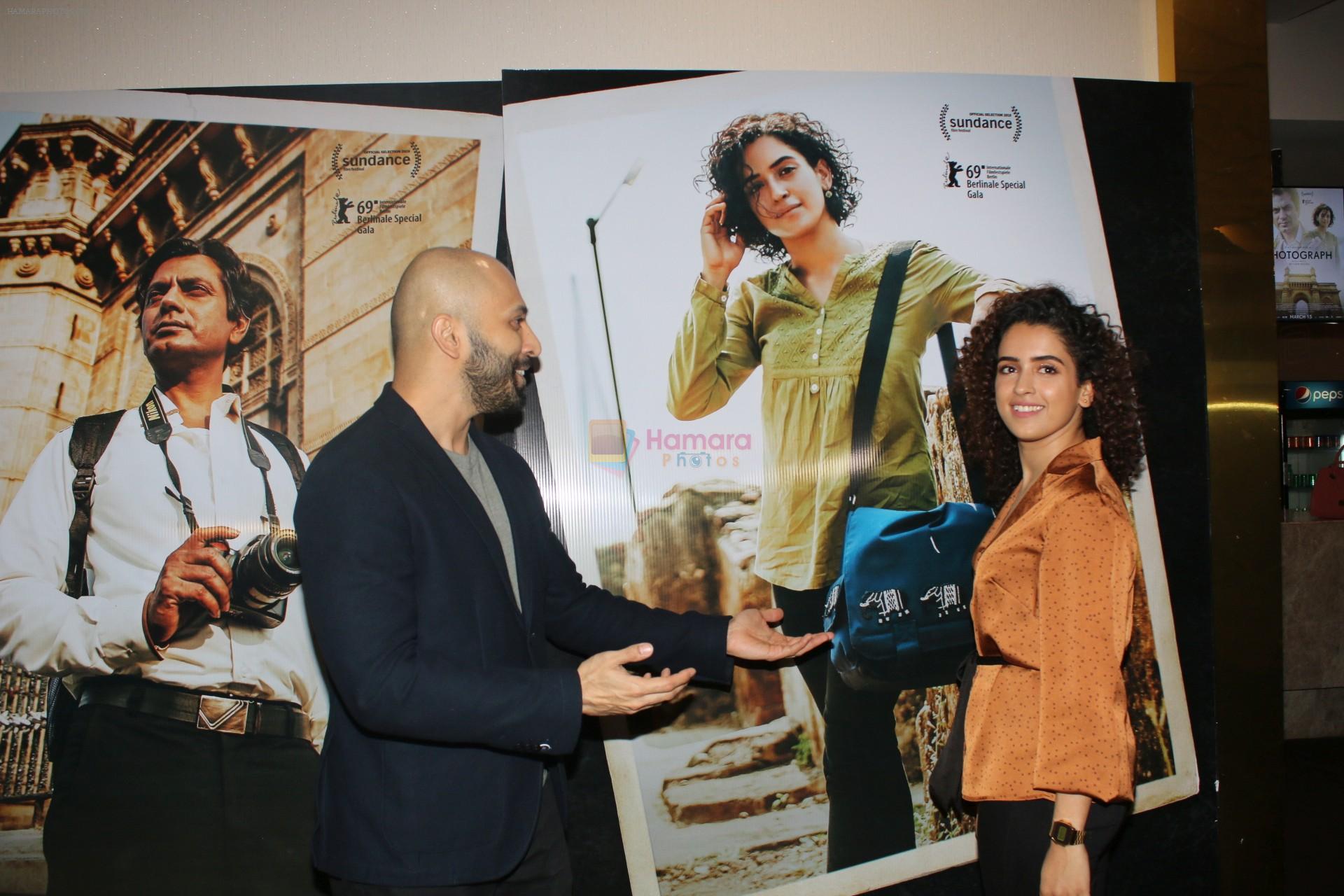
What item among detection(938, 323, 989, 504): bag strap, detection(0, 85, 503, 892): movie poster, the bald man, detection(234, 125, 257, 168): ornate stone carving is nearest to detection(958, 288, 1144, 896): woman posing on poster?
detection(938, 323, 989, 504): bag strap

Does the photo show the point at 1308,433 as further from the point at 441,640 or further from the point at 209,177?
the point at 209,177

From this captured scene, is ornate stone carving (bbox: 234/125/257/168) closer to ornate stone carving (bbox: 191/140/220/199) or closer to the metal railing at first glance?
ornate stone carving (bbox: 191/140/220/199)

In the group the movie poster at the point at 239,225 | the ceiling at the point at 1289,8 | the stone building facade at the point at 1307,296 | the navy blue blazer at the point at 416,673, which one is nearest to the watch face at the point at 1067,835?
the navy blue blazer at the point at 416,673

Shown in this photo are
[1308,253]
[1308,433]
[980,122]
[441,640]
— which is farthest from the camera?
[1308,433]

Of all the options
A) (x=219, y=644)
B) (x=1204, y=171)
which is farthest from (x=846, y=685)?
(x=1204, y=171)

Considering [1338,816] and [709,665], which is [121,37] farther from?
[1338,816]

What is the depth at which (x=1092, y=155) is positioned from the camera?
2369 millimetres

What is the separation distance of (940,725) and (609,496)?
3.53 feet

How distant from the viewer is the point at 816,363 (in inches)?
87.7

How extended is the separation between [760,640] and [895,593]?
Result: 21.1 inches

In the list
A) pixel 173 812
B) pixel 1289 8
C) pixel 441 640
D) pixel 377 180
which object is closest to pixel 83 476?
pixel 173 812

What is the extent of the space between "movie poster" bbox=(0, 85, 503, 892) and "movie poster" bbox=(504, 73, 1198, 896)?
24cm

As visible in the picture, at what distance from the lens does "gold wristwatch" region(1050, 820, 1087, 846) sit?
1.43 meters

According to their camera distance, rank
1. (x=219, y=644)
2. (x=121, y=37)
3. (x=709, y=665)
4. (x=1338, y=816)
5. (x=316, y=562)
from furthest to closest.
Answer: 1. (x=1338, y=816)
2. (x=121, y=37)
3. (x=219, y=644)
4. (x=709, y=665)
5. (x=316, y=562)
